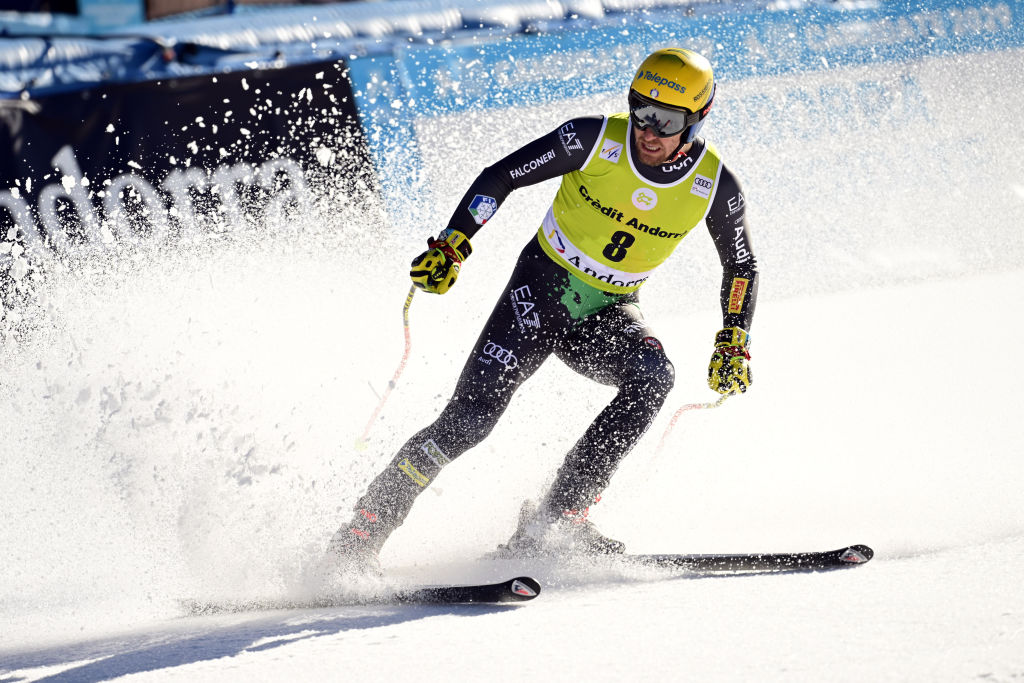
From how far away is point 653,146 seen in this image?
308 cm

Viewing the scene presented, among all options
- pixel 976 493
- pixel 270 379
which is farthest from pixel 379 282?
pixel 976 493

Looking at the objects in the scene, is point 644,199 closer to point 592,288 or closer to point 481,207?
point 592,288

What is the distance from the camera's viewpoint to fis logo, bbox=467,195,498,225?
10.5ft

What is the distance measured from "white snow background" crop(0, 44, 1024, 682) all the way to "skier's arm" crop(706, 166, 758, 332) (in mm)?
867

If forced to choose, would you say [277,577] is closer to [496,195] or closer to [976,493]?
[496,195]

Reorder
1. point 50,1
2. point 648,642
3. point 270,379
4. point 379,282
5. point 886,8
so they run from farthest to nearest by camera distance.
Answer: point 50,1
point 886,8
point 379,282
point 270,379
point 648,642

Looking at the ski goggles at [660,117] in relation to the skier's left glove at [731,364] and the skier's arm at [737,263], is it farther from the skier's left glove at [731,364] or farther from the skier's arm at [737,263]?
the skier's left glove at [731,364]

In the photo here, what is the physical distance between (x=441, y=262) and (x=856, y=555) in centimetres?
160

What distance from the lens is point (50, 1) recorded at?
8594 mm

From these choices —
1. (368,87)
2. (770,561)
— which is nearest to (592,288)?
(770,561)

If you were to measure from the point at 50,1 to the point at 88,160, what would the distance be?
4331 millimetres

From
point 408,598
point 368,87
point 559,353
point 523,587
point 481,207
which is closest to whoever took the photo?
point 523,587

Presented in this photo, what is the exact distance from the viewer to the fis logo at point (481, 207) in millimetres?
3191

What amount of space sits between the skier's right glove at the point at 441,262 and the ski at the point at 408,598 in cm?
91
